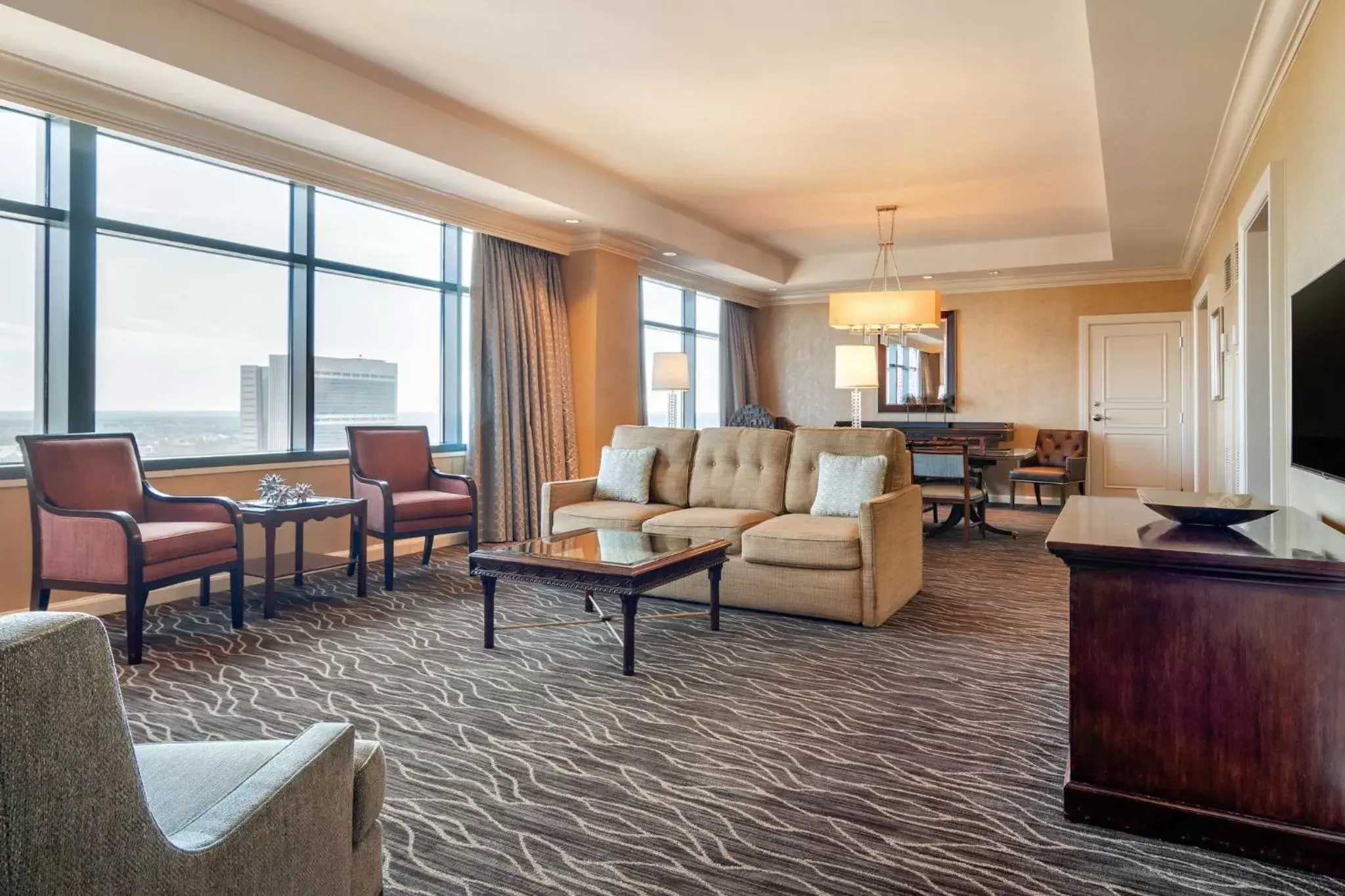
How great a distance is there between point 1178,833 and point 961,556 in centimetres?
385

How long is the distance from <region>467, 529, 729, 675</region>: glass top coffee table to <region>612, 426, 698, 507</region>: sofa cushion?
3.03ft

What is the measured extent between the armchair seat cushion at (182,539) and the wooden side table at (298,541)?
203 mm

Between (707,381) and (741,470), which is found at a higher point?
(707,381)

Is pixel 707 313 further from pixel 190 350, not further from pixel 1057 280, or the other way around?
pixel 190 350

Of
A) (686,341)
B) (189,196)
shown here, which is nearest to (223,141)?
(189,196)

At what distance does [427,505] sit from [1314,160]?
4.43 m

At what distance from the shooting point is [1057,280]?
884 centimetres

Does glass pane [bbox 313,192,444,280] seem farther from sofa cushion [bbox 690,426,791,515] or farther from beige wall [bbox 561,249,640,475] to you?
sofa cushion [bbox 690,426,791,515]

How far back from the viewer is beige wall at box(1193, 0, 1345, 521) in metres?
2.63

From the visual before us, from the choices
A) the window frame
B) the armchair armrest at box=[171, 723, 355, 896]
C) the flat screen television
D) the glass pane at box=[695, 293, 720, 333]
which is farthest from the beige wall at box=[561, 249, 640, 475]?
the armchair armrest at box=[171, 723, 355, 896]

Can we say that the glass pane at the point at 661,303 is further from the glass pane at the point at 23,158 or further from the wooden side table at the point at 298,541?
the glass pane at the point at 23,158

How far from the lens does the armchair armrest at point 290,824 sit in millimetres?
1006

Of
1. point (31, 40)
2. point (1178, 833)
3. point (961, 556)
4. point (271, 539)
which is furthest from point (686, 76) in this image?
point (1178, 833)

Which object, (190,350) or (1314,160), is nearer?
(1314,160)
